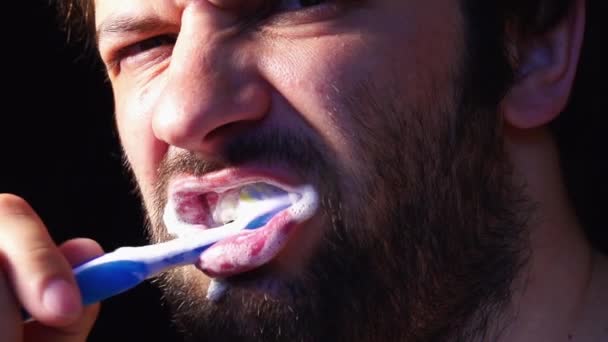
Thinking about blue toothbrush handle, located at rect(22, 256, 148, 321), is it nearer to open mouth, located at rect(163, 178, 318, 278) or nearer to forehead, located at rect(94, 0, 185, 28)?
open mouth, located at rect(163, 178, 318, 278)

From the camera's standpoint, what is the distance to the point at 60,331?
1.08 meters

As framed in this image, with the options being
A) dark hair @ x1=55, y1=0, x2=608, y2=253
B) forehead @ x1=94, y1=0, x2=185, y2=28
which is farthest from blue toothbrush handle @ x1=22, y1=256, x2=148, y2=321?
dark hair @ x1=55, y1=0, x2=608, y2=253

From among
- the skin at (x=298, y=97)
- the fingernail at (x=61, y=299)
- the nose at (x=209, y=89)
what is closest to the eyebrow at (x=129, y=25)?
the skin at (x=298, y=97)

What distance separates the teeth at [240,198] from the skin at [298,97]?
0.06 meters

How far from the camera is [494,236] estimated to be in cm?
134

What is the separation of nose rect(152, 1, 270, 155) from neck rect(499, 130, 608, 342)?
1.51 feet

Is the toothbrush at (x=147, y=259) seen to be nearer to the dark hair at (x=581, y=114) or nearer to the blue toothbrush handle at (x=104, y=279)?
the blue toothbrush handle at (x=104, y=279)

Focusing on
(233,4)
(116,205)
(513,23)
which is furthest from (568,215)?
(116,205)

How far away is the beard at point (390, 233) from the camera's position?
3.70 ft

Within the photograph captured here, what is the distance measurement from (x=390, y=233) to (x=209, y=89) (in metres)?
Result: 0.32

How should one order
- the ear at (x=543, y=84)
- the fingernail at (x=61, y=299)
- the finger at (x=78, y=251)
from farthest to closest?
the ear at (x=543, y=84) < the finger at (x=78, y=251) < the fingernail at (x=61, y=299)

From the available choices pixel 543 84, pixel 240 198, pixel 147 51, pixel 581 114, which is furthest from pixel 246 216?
pixel 581 114

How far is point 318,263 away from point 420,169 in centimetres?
21

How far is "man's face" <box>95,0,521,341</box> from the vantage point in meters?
1.12
